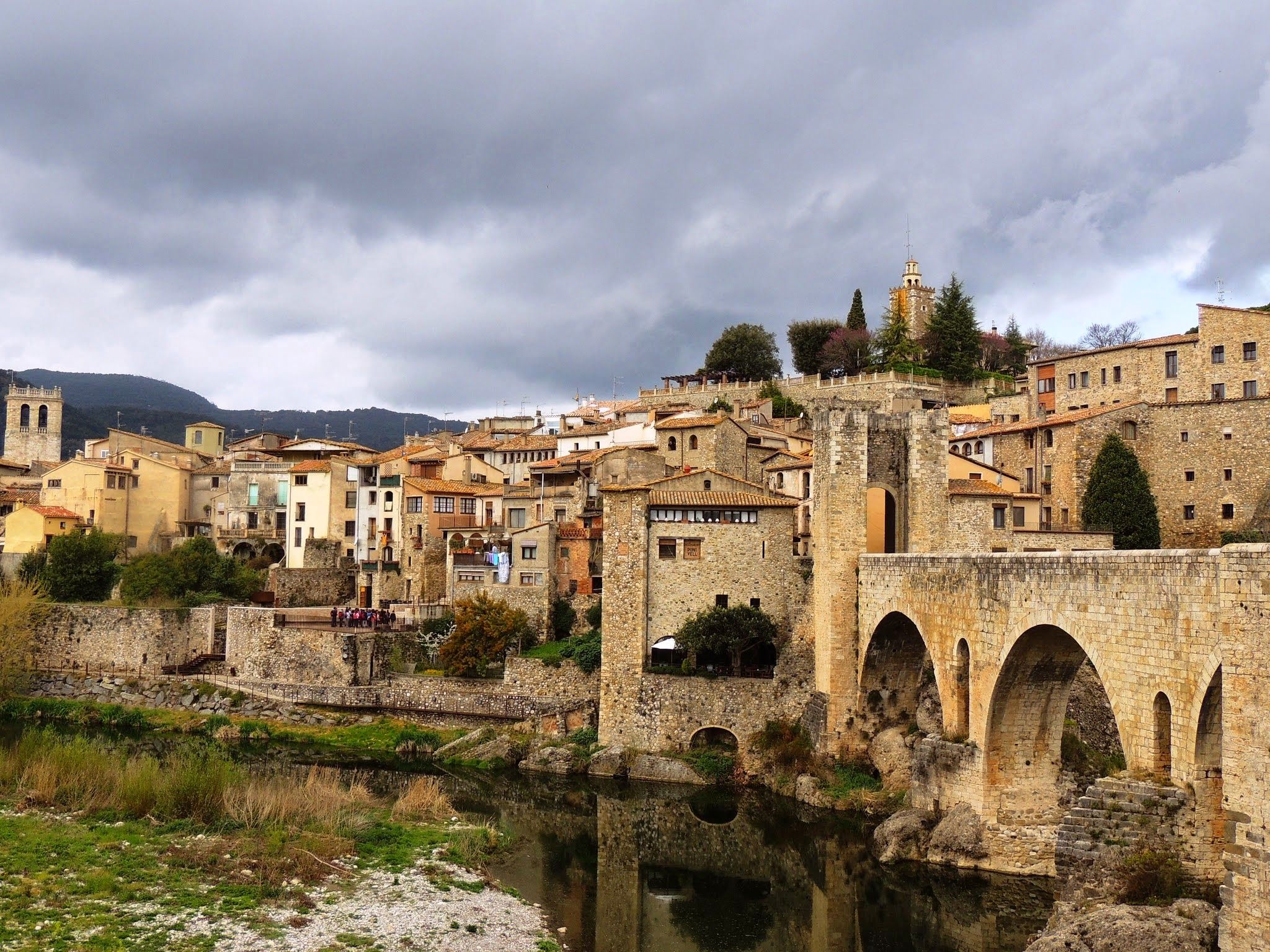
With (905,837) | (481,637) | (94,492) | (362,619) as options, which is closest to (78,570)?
(94,492)

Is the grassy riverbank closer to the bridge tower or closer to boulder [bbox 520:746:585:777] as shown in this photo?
boulder [bbox 520:746:585:777]

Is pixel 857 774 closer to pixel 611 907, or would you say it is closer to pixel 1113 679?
pixel 611 907

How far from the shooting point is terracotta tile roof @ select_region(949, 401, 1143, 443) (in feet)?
155

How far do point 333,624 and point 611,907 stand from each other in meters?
27.4

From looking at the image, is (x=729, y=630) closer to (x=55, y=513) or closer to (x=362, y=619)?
(x=362, y=619)

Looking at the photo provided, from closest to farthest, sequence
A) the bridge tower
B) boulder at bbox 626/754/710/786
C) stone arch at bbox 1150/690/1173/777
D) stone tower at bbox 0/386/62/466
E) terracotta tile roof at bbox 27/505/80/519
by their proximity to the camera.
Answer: stone arch at bbox 1150/690/1173/777 → the bridge tower → boulder at bbox 626/754/710/786 → terracotta tile roof at bbox 27/505/80/519 → stone tower at bbox 0/386/62/466

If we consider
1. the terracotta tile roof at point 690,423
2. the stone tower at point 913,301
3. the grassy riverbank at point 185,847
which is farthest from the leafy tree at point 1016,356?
the grassy riverbank at point 185,847

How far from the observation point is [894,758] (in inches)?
1271

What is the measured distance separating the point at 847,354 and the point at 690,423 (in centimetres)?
2953

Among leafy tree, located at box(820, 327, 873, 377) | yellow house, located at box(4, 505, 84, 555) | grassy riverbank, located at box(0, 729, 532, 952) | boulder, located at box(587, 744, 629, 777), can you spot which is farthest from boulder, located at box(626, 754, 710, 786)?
leafy tree, located at box(820, 327, 873, 377)

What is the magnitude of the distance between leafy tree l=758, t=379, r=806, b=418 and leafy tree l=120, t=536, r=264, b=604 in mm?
33375

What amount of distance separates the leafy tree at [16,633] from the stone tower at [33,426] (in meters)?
48.8

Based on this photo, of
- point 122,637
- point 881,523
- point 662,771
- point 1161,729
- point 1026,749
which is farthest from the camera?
point 122,637

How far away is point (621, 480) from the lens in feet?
163
